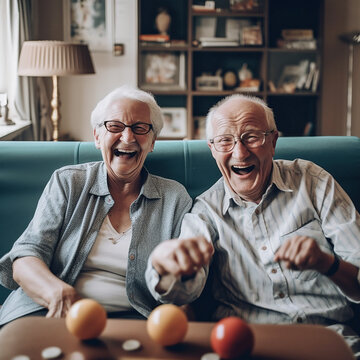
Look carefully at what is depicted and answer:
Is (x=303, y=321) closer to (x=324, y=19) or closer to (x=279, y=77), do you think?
(x=279, y=77)

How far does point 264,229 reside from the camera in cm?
161

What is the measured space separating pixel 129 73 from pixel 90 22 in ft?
1.91

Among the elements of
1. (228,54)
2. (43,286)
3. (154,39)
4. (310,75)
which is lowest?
(43,286)

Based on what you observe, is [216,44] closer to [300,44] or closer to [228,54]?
[228,54]

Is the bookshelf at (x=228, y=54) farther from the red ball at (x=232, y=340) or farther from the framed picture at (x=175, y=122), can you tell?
the red ball at (x=232, y=340)

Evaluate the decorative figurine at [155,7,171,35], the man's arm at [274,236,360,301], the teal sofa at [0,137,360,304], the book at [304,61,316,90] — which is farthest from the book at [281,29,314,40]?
the man's arm at [274,236,360,301]

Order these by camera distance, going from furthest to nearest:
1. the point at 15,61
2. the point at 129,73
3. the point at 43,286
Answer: the point at 129,73
the point at 15,61
the point at 43,286

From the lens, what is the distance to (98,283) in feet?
5.27

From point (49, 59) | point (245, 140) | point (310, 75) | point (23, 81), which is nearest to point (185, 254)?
point (245, 140)

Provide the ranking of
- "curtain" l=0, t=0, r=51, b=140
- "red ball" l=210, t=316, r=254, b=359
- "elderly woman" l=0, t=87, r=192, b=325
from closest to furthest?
1. "red ball" l=210, t=316, r=254, b=359
2. "elderly woman" l=0, t=87, r=192, b=325
3. "curtain" l=0, t=0, r=51, b=140

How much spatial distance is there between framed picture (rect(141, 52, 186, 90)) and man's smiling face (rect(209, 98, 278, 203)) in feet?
11.5

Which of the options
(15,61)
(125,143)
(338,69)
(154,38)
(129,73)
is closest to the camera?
(125,143)

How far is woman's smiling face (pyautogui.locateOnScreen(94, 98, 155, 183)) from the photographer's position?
1739mm

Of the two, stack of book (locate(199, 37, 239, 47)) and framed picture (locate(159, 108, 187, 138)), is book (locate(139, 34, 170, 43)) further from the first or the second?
framed picture (locate(159, 108, 187, 138))
